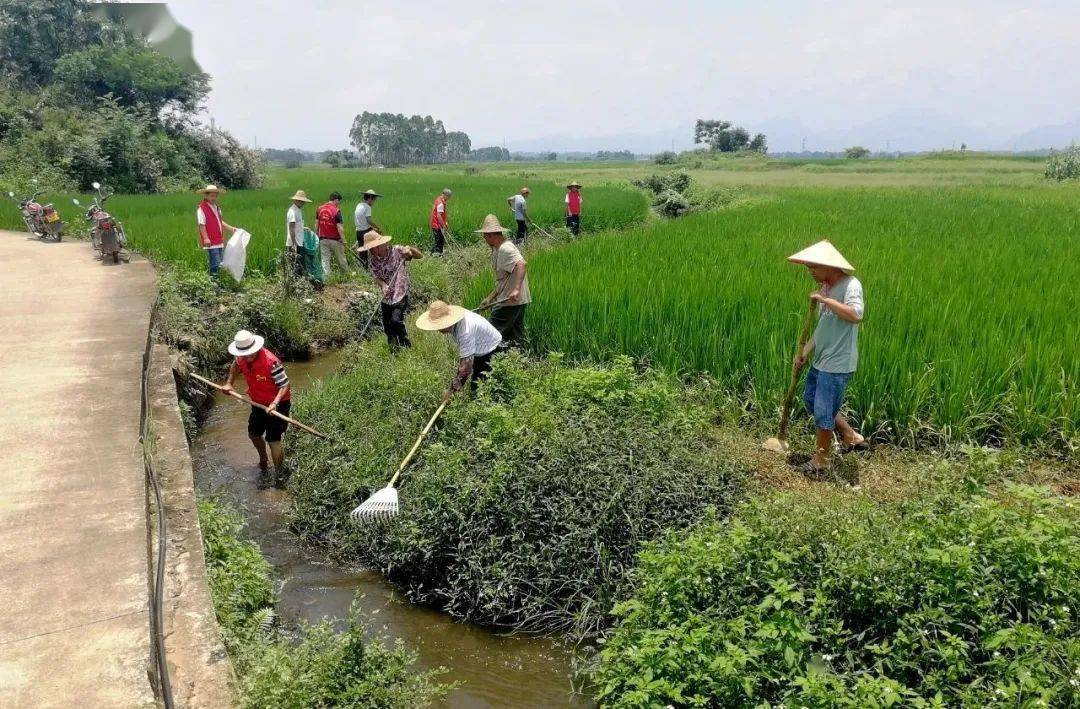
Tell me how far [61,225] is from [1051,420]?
1435 centimetres

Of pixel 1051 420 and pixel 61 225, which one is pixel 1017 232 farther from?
pixel 61 225

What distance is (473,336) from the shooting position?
16.9 feet

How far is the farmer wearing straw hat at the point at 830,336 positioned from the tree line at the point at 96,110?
22.6 m

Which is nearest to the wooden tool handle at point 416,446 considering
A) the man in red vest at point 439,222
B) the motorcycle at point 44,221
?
the man in red vest at point 439,222

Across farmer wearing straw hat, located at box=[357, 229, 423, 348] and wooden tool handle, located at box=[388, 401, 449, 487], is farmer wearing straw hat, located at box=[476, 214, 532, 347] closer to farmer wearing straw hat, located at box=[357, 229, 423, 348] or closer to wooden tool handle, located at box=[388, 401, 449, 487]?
farmer wearing straw hat, located at box=[357, 229, 423, 348]

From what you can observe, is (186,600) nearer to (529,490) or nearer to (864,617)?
(529,490)

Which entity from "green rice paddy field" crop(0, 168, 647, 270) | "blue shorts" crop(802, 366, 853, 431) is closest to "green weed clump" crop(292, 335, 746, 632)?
"blue shorts" crop(802, 366, 853, 431)

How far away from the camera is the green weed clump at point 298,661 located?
278 cm

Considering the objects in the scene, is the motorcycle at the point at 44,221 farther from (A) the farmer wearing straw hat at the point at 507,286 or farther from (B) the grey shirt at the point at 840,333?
(B) the grey shirt at the point at 840,333

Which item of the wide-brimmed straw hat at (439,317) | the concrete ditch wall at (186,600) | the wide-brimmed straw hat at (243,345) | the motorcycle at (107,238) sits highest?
the motorcycle at (107,238)

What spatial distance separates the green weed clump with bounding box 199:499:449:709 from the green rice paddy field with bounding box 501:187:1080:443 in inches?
124

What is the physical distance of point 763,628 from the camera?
2.82m

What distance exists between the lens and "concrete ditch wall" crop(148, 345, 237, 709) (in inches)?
104

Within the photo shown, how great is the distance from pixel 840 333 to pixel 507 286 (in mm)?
2845
